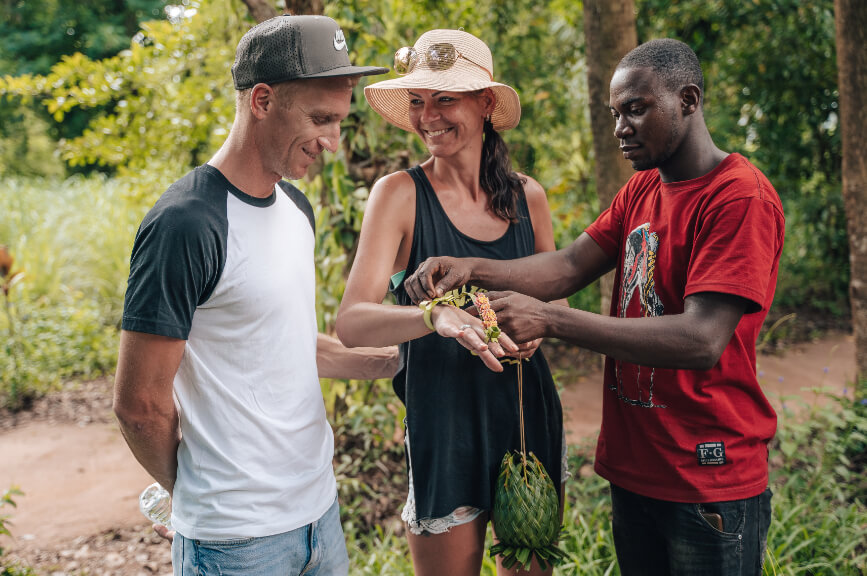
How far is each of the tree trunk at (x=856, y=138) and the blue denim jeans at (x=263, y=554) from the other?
3.46 meters

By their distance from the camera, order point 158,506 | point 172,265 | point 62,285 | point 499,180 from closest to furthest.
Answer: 1. point 172,265
2. point 158,506
3. point 499,180
4. point 62,285

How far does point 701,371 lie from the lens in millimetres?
1707

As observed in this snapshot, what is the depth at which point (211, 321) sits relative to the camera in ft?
5.05

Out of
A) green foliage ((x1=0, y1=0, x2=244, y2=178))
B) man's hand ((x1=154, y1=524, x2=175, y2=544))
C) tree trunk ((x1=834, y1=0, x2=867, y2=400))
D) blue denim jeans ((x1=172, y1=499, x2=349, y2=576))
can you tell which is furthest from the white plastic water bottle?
tree trunk ((x1=834, y1=0, x2=867, y2=400))

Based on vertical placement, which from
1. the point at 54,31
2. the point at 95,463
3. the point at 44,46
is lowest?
the point at 95,463

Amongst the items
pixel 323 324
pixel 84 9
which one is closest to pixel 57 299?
pixel 323 324

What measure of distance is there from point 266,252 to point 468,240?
2.08ft

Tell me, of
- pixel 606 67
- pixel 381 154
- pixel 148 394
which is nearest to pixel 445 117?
pixel 148 394

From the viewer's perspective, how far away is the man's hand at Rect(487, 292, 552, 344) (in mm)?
1688

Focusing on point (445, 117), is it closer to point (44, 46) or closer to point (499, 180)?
point (499, 180)

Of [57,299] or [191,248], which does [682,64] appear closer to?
[191,248]

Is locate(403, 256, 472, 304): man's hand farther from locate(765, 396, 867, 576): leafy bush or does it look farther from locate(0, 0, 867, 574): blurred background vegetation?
locate(765, 396, 867, 576): leafy bush

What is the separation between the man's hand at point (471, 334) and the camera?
156 centimetres

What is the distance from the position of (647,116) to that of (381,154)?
2161 millimetres
